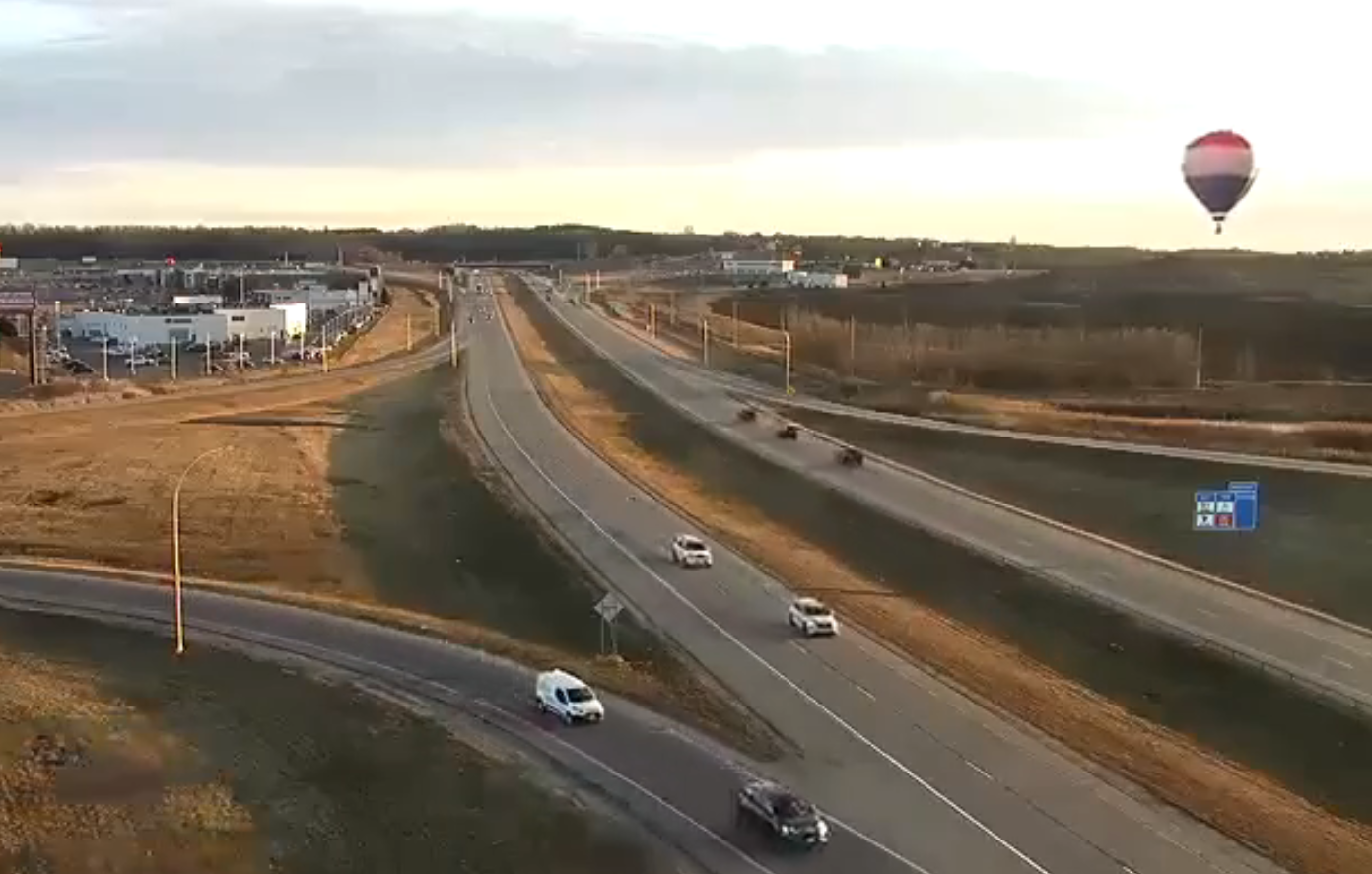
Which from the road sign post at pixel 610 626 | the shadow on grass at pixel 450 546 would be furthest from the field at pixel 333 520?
the road sign post at pixel 610 626

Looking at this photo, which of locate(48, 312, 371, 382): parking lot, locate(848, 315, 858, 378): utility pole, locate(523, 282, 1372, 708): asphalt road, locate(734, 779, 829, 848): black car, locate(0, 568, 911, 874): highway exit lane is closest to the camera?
locate(734, 779, 829, 848): black car

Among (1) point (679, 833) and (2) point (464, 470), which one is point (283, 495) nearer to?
(2) point (464, 470)

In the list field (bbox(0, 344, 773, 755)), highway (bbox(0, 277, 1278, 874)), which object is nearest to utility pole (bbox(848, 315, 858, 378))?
field (bbox(0, 344, 773, 755))

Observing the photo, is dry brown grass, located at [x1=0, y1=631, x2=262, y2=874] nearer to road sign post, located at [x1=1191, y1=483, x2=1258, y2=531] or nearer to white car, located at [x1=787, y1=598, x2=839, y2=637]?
white car, located at [x1=787, y1=598, x2=839, y2=637]

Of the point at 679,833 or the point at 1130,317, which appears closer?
the point at 679,833

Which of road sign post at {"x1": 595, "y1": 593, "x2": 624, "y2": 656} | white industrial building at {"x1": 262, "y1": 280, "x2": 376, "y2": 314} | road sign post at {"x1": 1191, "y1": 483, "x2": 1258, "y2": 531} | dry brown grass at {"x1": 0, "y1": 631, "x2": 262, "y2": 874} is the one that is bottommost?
dry brown grass at {"x1": 0, "y1": 631, "x2": 262, "y2": 874}

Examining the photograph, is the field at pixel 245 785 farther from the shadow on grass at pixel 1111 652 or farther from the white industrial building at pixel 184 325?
the white industrial building at pixel 184 325

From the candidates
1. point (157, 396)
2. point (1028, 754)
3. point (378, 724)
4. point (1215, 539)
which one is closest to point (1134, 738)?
point (1028, 754)
